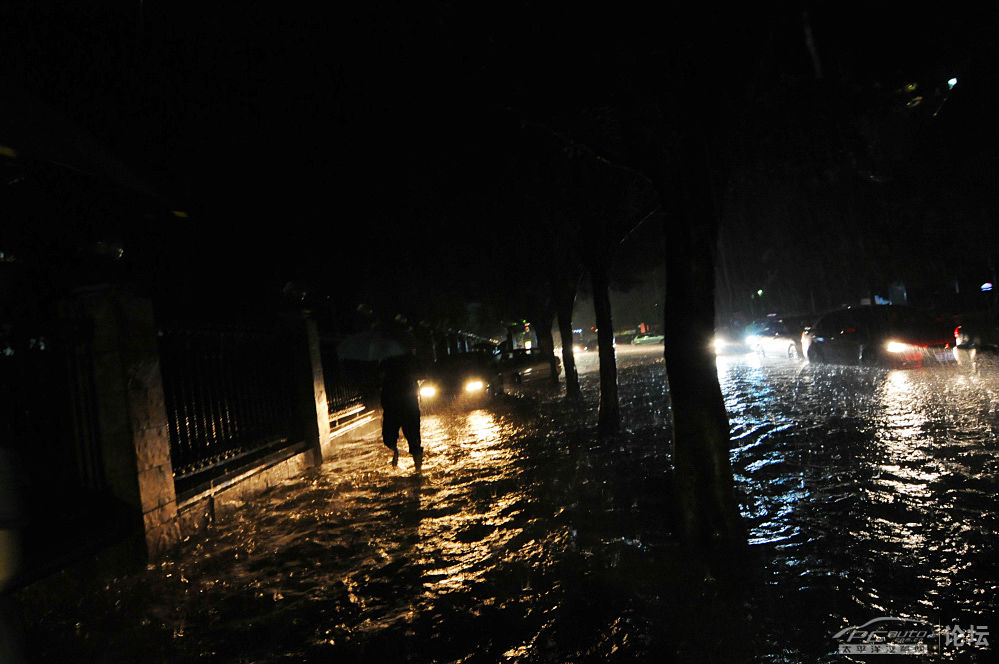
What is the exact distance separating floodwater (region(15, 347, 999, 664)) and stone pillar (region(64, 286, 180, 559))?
0.60 meters

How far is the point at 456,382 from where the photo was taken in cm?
1641

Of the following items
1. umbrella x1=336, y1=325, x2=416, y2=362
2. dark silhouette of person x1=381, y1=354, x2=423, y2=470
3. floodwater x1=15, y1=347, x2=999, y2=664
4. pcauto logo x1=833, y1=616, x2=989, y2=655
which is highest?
umbrella x1=336, y1=325, x2=416, y2=362

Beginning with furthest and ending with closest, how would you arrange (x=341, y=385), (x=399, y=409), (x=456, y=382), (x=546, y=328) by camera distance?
(x=546, y=328)
(x=456, y=382)
(x=341, y=385)
(x=399, y=409)

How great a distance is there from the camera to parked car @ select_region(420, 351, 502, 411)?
53.4 feet

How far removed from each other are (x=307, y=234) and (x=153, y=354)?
272 inches

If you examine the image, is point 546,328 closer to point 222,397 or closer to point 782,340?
point 782,340

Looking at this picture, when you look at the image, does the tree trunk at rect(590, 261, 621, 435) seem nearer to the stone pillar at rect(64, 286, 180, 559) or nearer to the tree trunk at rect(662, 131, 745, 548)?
the tree trunk at rect(662, 131, 745, 548)

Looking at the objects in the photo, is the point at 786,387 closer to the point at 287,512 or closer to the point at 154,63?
A: the point at 287,512

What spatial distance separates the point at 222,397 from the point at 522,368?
58.2ft

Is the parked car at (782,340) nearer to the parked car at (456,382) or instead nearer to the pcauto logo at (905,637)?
the parked car at (456,382)

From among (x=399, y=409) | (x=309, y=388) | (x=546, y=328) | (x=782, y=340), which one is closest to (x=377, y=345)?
(x=399, y=409)

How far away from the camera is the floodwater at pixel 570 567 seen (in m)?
3.10

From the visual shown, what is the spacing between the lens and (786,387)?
12.7 meters

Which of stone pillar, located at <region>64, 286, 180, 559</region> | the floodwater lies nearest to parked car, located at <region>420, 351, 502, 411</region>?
the floodwater
